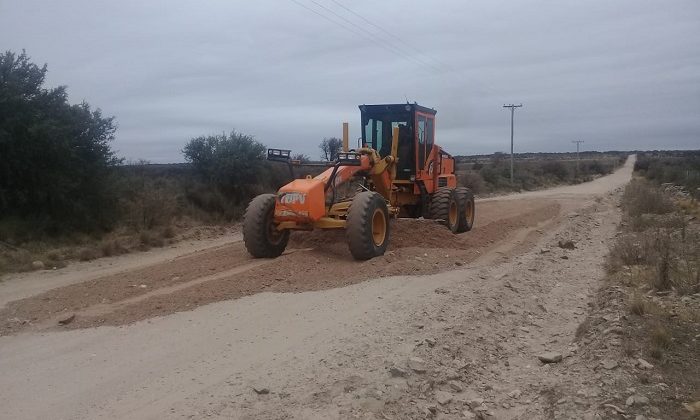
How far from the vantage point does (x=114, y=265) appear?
1576cm

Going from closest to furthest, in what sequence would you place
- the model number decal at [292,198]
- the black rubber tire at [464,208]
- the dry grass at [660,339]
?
1. the dry grass at [660,339]
2. the model number decal at [292,198]
3. the black rubber tire at [464,208]

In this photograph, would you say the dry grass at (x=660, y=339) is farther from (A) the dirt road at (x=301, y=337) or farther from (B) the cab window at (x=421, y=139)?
(B) the cab window at (x=421, y=139)

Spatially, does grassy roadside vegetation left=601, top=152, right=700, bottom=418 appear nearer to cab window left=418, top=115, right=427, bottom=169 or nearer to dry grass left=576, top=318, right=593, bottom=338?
dry grass left=576, top=318, right=593, bottom=338

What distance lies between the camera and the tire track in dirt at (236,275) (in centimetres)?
905

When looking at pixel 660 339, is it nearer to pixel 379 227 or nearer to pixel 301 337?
pixel 301 337

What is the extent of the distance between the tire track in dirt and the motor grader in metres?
0.50

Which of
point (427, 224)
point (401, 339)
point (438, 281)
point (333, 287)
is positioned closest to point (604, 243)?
point (427, 224)

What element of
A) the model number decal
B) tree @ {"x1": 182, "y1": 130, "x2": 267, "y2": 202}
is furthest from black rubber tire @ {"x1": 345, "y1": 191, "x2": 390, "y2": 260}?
tree @ {"x1": 182, "y1": 130, "x2": 267, "y2": 202}

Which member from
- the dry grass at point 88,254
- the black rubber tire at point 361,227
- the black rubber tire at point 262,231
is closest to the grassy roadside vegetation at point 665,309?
the black rubber tire at point 361,227

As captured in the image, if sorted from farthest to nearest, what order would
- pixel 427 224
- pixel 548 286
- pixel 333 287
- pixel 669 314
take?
pixel 427 224
pixel 548 286
pixel 333 287
pixel 669 314

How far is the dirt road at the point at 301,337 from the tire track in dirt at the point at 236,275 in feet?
0.15

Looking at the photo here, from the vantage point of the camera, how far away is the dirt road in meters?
5.88

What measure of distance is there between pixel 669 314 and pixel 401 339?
357 cm

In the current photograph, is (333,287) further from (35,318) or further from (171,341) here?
(35,318)
